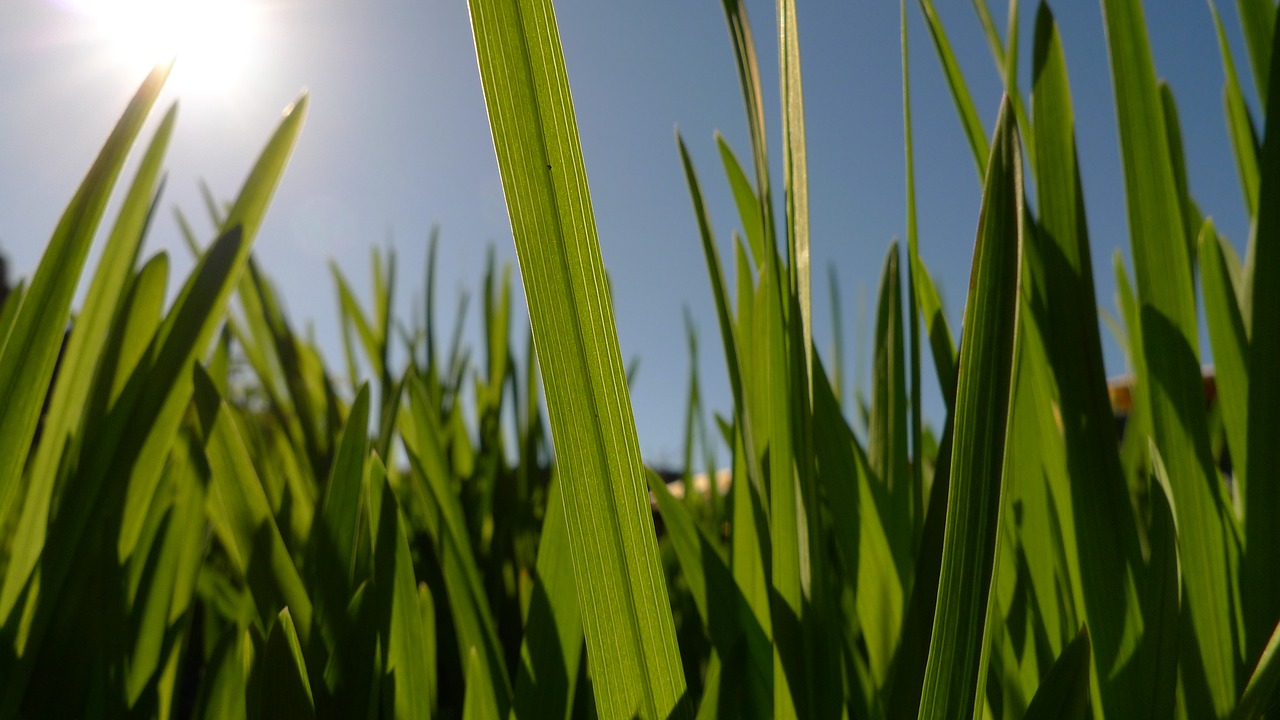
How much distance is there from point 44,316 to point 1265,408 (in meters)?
0.28

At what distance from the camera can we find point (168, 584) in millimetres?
215

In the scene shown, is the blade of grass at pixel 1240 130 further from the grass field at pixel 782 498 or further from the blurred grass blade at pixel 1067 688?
the blurred grass blade at pixel 1067 688

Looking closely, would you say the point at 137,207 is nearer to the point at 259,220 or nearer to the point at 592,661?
the point at 259,220

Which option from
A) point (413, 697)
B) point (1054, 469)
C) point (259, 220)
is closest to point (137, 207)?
point (259, 220)

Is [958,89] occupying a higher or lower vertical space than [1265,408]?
higher

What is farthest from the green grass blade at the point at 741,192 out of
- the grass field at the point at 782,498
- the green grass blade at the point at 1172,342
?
the green grass blade at the point at 1172,342

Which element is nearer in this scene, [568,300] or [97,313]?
A: [568,300]

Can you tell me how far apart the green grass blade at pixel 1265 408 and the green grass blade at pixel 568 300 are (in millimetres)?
143

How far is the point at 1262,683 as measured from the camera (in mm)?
127

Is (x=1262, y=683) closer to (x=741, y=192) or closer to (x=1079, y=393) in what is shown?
(x=1079, y=393)

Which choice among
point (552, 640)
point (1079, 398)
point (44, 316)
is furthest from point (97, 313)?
point (1079, 398)

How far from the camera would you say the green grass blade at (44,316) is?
164 mm

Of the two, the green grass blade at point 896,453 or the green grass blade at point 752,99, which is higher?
the green grass blade at point 752,99

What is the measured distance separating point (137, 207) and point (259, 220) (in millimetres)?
40
